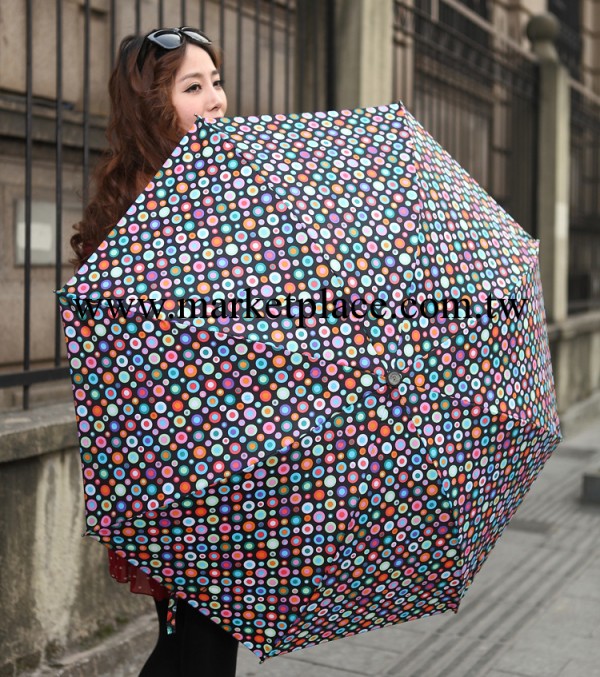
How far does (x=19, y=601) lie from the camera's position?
3.67 m

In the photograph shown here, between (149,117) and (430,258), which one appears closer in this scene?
(430,258)

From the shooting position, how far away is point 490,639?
433cm

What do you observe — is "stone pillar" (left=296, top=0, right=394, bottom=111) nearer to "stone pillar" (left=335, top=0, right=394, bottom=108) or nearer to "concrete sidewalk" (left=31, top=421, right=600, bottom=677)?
"stone pillar" (left=335, top=0, right=394, bottom=108)

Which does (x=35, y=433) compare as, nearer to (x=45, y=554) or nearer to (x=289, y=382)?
(x=45, y=554)

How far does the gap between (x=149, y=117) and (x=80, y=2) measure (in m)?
3.70

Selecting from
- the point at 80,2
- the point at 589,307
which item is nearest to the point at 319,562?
the point at 80,2

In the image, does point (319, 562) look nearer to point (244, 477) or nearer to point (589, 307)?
point (244, 477)

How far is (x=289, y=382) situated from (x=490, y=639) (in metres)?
2.84

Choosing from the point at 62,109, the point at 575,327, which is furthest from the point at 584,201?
the point at 62,109


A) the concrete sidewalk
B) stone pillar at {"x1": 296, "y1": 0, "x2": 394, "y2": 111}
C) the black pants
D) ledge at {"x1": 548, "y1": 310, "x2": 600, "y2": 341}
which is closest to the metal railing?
stone pillar at {"x1": 296, "y1": 0, "x2": 394, "y2": 111}

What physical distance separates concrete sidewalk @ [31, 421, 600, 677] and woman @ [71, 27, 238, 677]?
4.91ft

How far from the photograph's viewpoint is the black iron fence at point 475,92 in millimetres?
7602

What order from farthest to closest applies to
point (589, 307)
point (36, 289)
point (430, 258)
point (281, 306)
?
point (589, 307), point (36, 289), point (430, 258), point (281, 306)

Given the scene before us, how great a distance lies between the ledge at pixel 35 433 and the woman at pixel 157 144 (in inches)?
49.5
